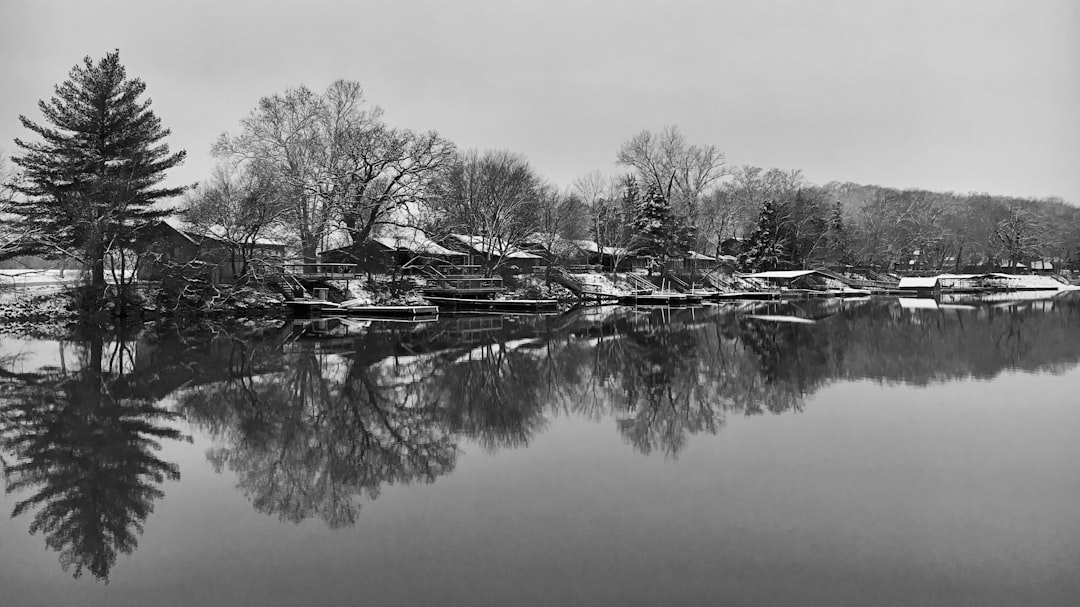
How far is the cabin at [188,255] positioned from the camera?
30172 mm

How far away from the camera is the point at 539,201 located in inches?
1945

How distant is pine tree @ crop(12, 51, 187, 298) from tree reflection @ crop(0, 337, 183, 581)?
57.0 feet

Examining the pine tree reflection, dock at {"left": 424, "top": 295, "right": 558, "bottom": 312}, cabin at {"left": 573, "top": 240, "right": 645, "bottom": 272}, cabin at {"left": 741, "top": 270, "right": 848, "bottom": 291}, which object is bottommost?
the pine tree reflection

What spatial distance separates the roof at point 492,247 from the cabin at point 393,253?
1.68 metres

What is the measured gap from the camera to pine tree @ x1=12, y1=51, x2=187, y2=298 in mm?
28141

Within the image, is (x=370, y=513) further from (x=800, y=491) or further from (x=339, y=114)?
(x=339, y=114)

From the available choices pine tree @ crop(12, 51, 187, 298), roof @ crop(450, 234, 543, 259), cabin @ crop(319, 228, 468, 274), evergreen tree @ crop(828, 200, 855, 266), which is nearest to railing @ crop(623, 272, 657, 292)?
roof @ crop(450, 234, 543, 259)

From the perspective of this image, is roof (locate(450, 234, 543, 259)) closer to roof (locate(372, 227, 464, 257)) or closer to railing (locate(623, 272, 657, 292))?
roof (locate(372, 227, 464, 257))

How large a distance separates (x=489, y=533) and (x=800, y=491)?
3.63 metres

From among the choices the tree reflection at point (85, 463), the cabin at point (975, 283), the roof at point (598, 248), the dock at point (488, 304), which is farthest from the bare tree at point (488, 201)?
the cabin at point (975, 283)

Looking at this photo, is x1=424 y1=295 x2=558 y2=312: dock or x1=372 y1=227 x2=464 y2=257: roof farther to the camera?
x1=372 y1=227 x2=464 y2=257: roof

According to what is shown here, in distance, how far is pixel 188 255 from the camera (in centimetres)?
3488

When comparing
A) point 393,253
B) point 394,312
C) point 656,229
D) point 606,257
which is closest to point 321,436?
point 394,312

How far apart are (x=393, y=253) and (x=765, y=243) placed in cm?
3795
